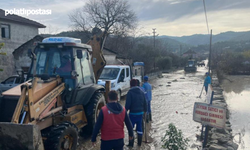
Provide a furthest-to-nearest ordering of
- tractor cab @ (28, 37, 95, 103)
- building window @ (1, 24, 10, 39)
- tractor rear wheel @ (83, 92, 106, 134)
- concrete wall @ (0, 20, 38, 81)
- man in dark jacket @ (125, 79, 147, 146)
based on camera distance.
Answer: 1. building window @ (1, 24, 10, 39)
2. concrete wall @ (0, 20, 38, 81)
3. tractor rear wheel @ (83, 92, 106, 134)
4. man in dark jacket @ (125, 79, 147, 146)
5. tractor cab @ (28, 37, 95, 103)

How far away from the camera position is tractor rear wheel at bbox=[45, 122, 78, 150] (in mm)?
4070

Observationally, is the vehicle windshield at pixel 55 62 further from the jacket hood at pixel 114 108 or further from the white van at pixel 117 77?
the white van at pixel 117 77

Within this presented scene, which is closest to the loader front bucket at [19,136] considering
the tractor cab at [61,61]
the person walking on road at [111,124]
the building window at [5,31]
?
the person walking on road at [111,124]

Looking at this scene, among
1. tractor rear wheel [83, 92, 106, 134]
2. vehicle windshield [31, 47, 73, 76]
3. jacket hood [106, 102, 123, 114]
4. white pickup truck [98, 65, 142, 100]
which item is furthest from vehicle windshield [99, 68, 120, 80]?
jacket hood [106, 102, 123, 114]

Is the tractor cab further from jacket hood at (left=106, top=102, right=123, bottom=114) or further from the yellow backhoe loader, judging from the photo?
Result: jacket hood at (left=106, top=102, right=123, bottom=114)

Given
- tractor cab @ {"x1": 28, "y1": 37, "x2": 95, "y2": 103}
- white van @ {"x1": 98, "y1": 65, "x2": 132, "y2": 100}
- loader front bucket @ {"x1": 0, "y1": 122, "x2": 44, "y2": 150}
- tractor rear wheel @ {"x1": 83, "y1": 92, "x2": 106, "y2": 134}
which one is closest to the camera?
loader front bucket @ {"x1": 0, "y1": 122, "x2": 44, "y2": 150}

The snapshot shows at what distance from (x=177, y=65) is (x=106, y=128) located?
185 feet

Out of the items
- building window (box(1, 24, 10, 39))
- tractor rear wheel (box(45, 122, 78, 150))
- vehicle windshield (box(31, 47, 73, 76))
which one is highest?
building window (box(1, 24, 10, 39))

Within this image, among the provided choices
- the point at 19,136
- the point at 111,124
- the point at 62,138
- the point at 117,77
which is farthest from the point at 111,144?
the point at 117,77

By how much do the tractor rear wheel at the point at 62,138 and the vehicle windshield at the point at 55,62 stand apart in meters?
1.52

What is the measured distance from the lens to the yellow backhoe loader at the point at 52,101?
3512mm

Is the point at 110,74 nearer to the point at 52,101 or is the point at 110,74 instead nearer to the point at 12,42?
the point at 52,101

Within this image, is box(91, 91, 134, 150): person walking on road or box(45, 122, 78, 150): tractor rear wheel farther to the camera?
box(45, 122, 78, 150): tractor rear wheel

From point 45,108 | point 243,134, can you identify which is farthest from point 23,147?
point 243,134
